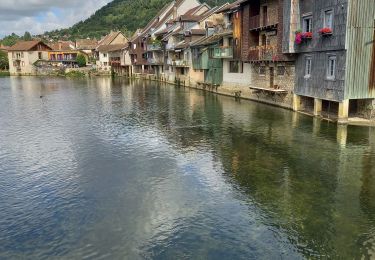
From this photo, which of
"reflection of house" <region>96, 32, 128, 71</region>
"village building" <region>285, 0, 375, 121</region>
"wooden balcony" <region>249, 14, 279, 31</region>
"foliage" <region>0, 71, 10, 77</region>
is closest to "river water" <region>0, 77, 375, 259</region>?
"village building" <region>285, 0, 375, 121</region>

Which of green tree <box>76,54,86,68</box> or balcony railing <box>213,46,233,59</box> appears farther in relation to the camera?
green tree <box>76,54,86,68</box>

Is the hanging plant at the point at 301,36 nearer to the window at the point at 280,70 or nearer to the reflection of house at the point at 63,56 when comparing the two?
the window at the point at 280,70

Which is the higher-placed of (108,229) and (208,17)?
(208,17)

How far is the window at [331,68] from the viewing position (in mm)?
30391

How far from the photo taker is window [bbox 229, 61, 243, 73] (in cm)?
5122

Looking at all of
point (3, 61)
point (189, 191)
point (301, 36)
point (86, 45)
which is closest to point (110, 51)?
point (86, 45)

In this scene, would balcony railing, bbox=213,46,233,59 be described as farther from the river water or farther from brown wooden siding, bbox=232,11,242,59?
the river water

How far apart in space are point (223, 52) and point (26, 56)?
10953 cm

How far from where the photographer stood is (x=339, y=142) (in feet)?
84.9

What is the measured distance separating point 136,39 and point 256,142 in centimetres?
8338

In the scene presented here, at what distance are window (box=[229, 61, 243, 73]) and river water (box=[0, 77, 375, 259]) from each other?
18.5 metres

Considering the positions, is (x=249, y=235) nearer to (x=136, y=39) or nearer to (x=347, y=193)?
(x=347, y=193)

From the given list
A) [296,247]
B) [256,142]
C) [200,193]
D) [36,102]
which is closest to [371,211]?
[296,247]

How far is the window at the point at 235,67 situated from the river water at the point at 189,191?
727 inches
